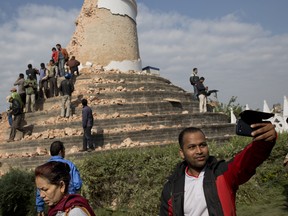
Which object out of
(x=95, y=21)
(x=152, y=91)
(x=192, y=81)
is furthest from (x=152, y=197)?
(x=95, y=21)

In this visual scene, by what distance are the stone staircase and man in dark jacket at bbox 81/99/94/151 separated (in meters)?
0.30

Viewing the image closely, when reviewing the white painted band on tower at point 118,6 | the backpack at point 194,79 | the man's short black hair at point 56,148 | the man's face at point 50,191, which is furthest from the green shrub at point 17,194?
the white painted band on tower at point 118,6

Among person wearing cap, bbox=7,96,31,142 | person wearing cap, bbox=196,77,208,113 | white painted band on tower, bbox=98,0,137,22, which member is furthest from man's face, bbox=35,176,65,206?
white painted band on tower, bbox=98,0,137,22

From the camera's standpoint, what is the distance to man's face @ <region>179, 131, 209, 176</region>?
226cm

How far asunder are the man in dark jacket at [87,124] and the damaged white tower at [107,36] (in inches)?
237

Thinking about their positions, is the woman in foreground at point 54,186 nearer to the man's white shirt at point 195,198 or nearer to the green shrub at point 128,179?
the man's white shirt at point 195,198

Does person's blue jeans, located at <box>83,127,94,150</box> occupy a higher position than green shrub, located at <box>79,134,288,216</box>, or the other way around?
person's blue jeans, located at <box>83,127,94,150</box>

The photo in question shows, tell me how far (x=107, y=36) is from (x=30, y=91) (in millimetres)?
4831

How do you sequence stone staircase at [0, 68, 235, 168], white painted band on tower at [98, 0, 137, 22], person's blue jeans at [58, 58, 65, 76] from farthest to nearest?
white painted band on tower at [98, 0, 137, 22] → person's blue jeans at [58, 58, 65, 76] → stone staircase at [0, 68, 235, 168]

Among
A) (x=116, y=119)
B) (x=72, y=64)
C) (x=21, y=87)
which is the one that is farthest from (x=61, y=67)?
(x=116, y=119)

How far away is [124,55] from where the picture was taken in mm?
15570

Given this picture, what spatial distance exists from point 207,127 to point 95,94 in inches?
166

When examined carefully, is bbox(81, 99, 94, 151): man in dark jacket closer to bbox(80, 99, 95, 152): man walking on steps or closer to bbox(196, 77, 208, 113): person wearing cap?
bbox(80, 99, 95, 152): man walking on steps

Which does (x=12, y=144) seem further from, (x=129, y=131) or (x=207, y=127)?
(x=207, y=127)
